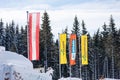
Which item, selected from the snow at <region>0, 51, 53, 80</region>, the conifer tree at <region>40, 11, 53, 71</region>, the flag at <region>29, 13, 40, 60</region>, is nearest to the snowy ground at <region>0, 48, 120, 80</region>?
the snow at <region>0, 51, 53, 80</region>

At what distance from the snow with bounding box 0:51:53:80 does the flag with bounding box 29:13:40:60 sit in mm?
8810

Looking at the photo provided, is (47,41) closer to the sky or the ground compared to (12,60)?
closer to the sky

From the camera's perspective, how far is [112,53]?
7806 cm

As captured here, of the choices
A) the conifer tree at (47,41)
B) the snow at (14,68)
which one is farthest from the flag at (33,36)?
the conifer tree at (47,41)

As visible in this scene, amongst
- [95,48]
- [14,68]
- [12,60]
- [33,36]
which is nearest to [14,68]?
[14,68]

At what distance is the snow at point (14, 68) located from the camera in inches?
500

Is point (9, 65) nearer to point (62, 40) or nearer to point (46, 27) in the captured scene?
point (62, 40)

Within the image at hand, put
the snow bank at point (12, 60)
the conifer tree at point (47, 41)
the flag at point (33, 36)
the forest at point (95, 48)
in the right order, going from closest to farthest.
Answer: the snow bank at point (12, 60) < the flag at point (33, 36) < the conifer tree at point (47, 41) < the forest at point (95, 48)

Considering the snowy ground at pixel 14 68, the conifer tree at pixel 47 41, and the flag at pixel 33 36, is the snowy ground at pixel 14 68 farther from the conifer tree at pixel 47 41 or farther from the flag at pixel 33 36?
the conifer tree at pixel 47 41

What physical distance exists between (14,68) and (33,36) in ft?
36.0

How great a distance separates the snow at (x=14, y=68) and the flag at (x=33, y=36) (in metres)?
8.81

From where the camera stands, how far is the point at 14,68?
12844mm

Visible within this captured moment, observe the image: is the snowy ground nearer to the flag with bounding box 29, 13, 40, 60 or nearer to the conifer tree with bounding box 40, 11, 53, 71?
the flag with bounding box 29, 13, 40, 60

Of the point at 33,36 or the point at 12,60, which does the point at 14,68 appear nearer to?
the point at 12,60
